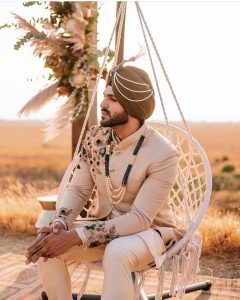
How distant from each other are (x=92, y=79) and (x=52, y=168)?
79.6 feet

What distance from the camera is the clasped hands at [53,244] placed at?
7.98 ft

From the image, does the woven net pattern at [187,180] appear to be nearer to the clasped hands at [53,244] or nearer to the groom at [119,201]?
the groom at [119,201]

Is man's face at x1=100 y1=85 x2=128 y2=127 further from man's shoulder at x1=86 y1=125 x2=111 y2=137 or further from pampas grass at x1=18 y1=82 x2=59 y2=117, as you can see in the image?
pampas grass at x1=18 y1=82 x2=59 y2=117

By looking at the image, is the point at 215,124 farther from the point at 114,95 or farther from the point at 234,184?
the point at 114,95

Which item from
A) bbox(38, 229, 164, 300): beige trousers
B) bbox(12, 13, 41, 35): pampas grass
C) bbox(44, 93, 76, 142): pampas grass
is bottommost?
bbox(38, 229, 164, 300): beige trousers

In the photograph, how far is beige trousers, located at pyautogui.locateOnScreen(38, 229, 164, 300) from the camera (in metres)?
2.31

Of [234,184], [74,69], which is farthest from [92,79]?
[234,184]

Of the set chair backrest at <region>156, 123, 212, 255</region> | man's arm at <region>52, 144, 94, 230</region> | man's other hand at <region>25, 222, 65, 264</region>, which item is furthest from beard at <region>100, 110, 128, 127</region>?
man's other hand at <region>25, 222, 65, 264</region>

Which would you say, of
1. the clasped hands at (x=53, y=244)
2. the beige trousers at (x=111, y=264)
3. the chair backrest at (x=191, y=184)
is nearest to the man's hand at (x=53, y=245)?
the clasped hands at (x=53, y=244)

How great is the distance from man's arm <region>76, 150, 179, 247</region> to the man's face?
0.26m

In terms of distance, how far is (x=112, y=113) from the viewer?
2609mm

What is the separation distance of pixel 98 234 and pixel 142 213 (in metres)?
0.21

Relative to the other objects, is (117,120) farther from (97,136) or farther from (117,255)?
(117,255)

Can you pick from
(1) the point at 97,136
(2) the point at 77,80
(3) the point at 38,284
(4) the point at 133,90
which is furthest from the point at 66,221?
(2) the point at 77,80
